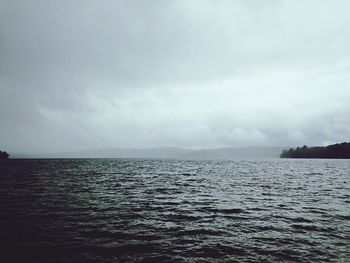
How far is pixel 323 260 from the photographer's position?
43.5 ft

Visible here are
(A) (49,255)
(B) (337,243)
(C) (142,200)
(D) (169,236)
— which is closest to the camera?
(A) (49,255)

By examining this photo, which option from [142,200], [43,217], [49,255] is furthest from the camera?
[142,200]

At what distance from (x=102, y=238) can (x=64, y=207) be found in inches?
465

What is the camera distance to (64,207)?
26156mm

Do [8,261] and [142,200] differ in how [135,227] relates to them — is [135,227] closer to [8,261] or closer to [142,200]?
[8,261]

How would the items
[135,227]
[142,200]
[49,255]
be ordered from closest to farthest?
[49,255]
[135,227]
[142,200]

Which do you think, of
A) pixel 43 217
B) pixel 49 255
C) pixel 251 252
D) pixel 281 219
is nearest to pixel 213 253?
pixel 251 252

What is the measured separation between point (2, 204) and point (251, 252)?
26.9m

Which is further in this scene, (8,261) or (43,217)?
(43,217)

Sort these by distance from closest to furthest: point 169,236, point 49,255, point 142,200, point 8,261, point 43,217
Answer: point 8,261 < point 49,255 < point 169,236 < point 43,217 < point 142,200

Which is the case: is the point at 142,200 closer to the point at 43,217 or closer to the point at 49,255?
the point at 43,217

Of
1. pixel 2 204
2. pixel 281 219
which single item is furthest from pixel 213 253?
pixel 2 204

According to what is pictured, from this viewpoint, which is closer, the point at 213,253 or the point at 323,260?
the point at 323,260

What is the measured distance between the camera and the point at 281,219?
22.0m
